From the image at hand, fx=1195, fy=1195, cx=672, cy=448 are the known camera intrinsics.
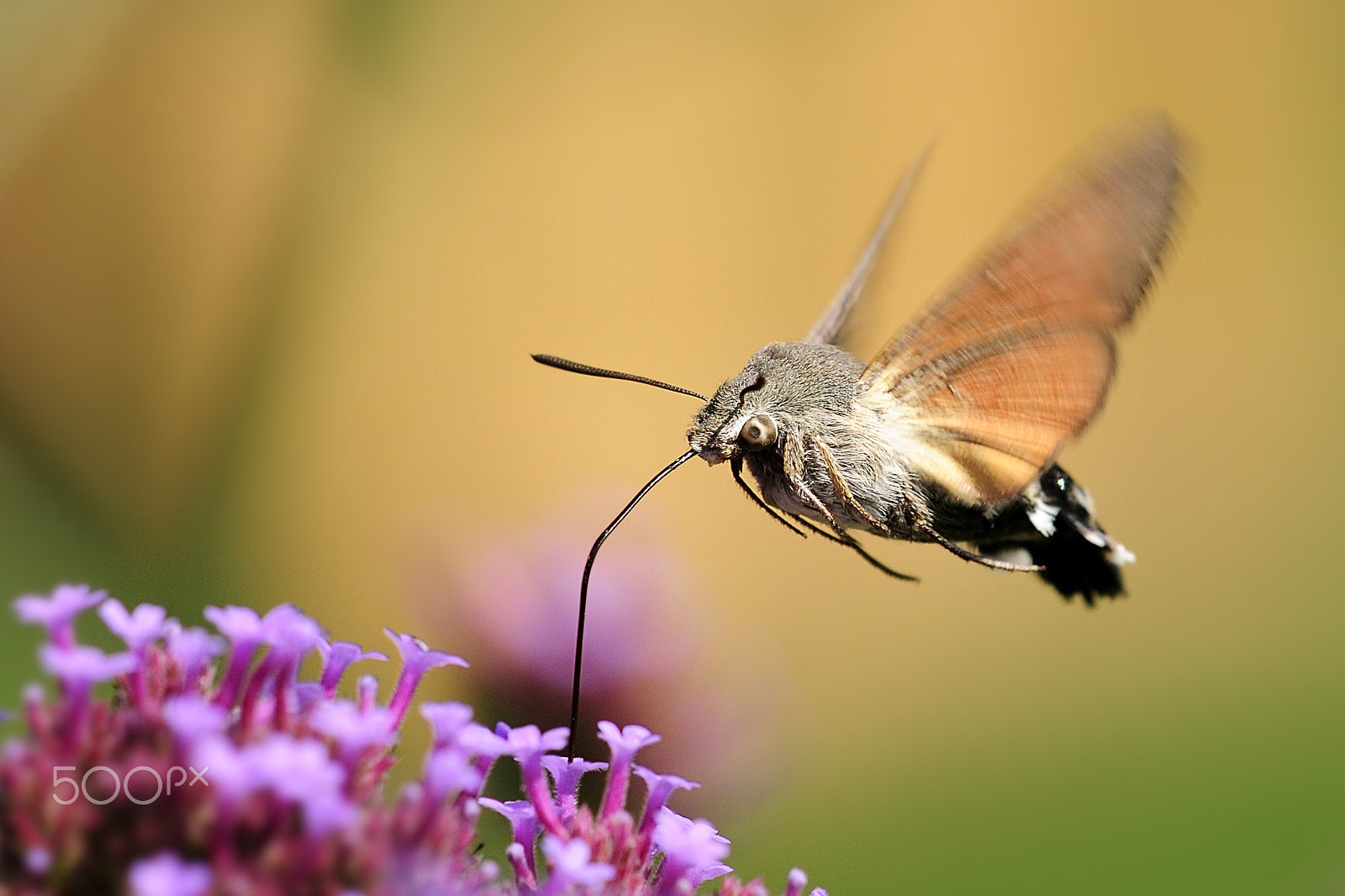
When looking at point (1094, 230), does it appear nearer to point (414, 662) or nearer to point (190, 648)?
point (414, 662)

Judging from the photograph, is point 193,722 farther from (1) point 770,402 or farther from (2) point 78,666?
(1) point 770,402

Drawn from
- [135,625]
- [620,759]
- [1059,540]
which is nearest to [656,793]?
[620,759]

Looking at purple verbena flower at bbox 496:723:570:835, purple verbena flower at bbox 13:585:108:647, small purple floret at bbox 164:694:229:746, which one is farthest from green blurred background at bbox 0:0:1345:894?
small purple floret at bbox 164:694:229:746

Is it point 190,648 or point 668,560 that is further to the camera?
point 668,560

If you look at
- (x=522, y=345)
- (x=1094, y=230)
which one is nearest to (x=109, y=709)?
(x=1094, y=230)

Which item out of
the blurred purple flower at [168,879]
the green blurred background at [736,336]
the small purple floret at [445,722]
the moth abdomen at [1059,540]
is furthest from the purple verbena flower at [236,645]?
the green blurred background at [736,336]

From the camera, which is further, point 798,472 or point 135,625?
point 798,472
